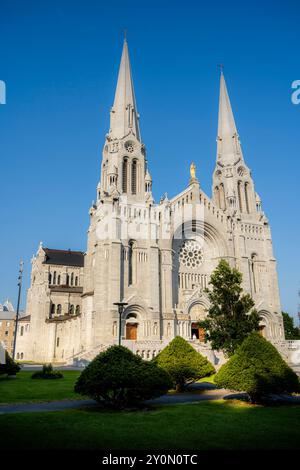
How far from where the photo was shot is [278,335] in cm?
5144

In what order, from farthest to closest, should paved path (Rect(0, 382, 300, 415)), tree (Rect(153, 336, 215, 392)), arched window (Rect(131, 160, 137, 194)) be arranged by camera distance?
arched window (Rect(131, 160, 137, 194)), tree (Rect(153, 336, 215, 392)), paved path (Rect(0, 382, 300, 415))

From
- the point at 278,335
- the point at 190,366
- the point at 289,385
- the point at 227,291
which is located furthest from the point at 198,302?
the point at 289,385

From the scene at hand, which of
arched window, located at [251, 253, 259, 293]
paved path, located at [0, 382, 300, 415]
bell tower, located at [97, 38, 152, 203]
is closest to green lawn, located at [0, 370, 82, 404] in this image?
paved path, located at [0, 382, 300, 415]

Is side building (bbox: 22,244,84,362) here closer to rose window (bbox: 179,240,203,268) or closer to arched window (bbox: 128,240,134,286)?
arched window (bbox: 128,240,134,286)

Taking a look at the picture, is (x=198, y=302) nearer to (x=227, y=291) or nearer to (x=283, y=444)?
(x=227, y=291)

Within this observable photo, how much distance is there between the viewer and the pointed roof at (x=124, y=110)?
54688 millimetres

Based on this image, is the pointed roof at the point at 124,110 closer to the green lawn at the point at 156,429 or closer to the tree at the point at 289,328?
the green lawn at the point at 156,429

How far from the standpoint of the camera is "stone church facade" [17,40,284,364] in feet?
147

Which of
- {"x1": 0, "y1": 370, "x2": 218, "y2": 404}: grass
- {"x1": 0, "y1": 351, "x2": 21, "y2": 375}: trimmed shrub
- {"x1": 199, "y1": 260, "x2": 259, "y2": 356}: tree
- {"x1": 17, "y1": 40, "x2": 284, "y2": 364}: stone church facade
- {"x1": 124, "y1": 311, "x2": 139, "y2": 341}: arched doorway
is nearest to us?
{"x1": 0, "y1": 370, "x2": 218, "y2": 404}: grass

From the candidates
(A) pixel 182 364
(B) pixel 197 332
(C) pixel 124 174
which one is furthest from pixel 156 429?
(C) pixel 124 174

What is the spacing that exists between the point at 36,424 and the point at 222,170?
53473 mm

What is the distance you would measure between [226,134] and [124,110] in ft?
59.3

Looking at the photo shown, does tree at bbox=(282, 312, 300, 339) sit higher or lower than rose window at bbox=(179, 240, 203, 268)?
lower

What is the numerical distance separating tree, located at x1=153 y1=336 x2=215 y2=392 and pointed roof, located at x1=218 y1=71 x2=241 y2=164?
146ft
